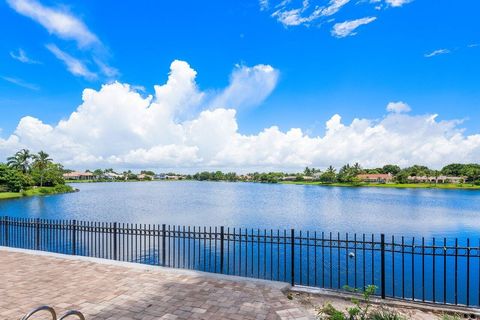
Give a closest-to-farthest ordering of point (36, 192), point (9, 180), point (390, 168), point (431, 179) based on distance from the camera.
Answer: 1. point (9, 180)
2. point (36, 192)
3. point (431, 179)
4. point (390, 168)

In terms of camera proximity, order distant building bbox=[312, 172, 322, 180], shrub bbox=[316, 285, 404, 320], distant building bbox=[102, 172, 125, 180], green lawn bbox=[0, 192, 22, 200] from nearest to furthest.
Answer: shrub bbox=[316, 285, 404, 320] < green lawn bbox=[0, 192, 22, 200] < distant building bbox=[312, 172, 322, 180] < distant building bbox=[102, 172, 125, 180]

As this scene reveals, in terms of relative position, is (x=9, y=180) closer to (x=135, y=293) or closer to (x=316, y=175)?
(x=135, y=293)

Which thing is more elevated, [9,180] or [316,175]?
[9,180]

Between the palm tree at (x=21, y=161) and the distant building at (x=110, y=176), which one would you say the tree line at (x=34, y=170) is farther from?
the distant building at (x=110, y=176)

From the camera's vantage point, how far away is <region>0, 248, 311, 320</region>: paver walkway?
212 inches

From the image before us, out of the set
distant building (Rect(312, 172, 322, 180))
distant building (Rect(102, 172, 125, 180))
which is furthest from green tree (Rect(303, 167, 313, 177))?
distant building (Rect(102, 172, 125, 180))

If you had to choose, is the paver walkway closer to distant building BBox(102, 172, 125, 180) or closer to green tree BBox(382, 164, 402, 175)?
green tree BBox(382, 164, 402, 175)

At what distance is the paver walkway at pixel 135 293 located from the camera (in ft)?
17.7

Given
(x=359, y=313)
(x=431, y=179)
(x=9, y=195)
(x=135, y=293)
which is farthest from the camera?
(x=431, y=179)

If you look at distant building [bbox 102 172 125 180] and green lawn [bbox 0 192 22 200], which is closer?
green lawn [bbox 0 192 22 200]

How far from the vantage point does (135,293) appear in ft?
20.6

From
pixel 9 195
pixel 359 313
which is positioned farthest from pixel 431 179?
pixel 9 195

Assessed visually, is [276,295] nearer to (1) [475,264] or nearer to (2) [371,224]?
(1) [475,264]

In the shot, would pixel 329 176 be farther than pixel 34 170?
Yes
